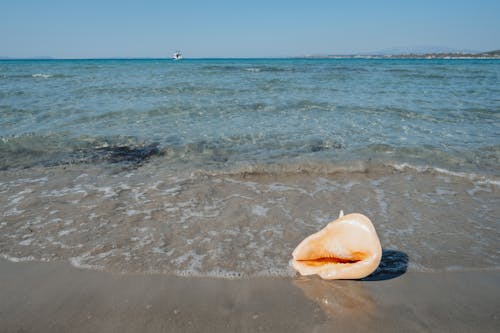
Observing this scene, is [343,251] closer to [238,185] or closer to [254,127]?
[238,185]

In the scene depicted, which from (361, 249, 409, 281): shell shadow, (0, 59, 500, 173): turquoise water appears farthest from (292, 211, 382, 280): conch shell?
(0, 59, 500, 173): turquoise water

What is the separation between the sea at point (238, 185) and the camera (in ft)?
11.5

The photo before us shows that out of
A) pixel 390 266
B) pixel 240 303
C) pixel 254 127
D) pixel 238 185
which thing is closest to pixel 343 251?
pixel 390 266

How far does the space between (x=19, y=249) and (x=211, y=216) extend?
6.68ft

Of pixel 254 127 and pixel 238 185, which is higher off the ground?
pixel 254 127

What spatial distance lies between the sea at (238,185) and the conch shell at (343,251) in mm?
223

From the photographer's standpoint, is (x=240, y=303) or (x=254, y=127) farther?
(x=254, y=127)

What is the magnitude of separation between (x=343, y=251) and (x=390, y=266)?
2.11ft

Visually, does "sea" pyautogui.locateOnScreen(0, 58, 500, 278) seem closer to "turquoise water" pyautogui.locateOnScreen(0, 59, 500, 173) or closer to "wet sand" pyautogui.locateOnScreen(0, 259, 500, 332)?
"turquoise water" pyautogui.locateOnScreen(0, 59, 500, 173)

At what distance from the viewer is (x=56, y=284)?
9.64 feet

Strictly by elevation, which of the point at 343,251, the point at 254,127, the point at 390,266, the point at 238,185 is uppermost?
the point at 254,127

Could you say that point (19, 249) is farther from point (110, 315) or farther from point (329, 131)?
point (329, 131)

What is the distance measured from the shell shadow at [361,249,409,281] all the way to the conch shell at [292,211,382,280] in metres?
0.28

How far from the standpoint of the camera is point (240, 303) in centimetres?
272
